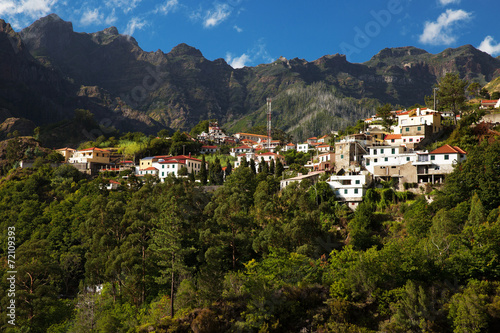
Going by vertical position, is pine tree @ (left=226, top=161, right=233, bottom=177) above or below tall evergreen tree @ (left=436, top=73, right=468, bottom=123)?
below

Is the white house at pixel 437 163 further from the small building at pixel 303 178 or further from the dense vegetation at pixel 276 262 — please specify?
the small building at pixel 303 178

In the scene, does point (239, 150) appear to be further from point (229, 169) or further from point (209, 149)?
point (229, 169)

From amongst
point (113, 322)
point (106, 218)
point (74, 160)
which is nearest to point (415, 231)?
point (113, 322)

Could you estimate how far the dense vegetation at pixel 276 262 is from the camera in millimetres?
37250

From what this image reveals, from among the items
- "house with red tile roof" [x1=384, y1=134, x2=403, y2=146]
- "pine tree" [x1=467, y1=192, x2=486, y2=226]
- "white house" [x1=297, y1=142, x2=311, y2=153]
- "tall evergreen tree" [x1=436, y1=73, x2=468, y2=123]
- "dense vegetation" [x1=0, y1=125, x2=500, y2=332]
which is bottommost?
"dense vegetation" [x1=0, y1=125, x2=500, y2=332]

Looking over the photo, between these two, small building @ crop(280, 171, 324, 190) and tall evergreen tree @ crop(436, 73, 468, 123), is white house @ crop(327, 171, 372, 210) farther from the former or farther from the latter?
tall evergreen tree @ crop(436, 73, 468, 123)

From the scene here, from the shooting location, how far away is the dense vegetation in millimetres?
37250

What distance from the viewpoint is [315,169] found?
2783 inches

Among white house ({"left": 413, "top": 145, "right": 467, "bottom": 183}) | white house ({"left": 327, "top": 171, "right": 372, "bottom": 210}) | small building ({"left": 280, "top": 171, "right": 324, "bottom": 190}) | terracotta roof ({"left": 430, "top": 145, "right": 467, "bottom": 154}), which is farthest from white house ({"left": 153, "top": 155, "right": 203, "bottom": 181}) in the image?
terracotta roof ({"left": 430, "top": 145, "right": 467, "bottom": 154})

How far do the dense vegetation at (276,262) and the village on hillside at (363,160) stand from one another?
8.51 feet

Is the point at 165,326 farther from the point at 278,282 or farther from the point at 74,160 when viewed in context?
the point at 74,160

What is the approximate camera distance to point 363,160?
63.4m

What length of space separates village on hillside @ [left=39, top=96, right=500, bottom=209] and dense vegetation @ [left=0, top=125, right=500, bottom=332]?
8.51 feet

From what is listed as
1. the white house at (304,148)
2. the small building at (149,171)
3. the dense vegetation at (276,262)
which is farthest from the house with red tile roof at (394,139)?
the small building at (149,171)
